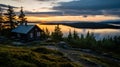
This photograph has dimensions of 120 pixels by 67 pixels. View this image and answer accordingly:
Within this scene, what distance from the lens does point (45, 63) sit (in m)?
33.2

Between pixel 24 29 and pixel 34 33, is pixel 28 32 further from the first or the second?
pixel 24 29

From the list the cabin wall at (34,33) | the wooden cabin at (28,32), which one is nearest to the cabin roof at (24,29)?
the wooden cabin at (28,32)

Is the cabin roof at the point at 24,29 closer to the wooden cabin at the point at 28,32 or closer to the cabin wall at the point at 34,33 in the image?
the wooden cabin at the point at 28,32

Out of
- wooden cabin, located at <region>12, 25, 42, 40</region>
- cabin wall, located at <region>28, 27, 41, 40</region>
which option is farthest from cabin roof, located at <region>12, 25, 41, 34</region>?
cabin wall, located at <region>28, 27, 41, 40</region>

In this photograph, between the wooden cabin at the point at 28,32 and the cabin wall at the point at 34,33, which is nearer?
the wooden cabin at the point at 28,32

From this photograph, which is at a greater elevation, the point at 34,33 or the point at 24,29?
the point at 24,29

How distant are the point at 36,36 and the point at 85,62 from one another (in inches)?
1522

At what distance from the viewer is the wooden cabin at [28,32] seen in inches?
3086

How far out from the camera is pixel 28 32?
77.9 meters

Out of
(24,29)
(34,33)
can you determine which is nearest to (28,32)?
(34,33)

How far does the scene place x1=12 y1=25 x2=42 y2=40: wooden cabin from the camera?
78.4m

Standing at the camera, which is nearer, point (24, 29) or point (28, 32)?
point (28, 32)

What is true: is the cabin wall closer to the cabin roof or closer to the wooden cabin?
the wooden cabin

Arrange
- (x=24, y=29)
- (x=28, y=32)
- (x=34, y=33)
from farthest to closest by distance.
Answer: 1. (x=24, y=29)
2. (x=34, y=33)
3. (x=28, y=32)
